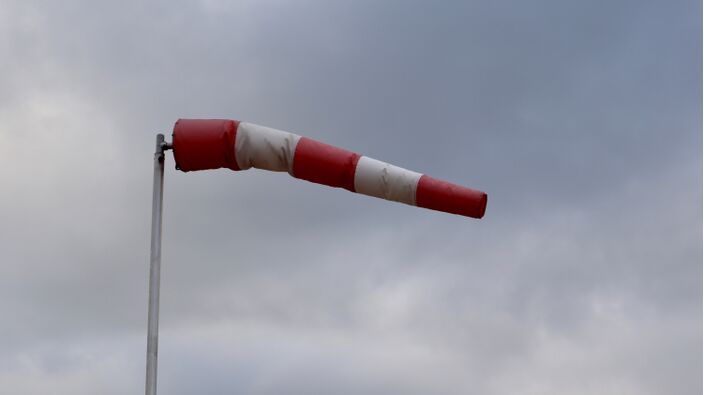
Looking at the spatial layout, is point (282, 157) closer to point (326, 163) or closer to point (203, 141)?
point (326, 163)

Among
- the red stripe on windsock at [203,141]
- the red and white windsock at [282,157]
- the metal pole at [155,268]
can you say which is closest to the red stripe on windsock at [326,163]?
the red and white windsock at [282,157]

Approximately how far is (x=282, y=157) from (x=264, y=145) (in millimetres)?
261

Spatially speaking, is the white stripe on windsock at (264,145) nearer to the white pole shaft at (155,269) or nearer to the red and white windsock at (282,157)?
the red and white windsock at (282,157)

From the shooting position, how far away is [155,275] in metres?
11.9

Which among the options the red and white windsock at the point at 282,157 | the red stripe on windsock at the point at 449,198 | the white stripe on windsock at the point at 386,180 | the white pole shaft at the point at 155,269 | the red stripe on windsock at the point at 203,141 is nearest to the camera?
the red stripe on windsock at the point at 449,198

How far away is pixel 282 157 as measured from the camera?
12227mm

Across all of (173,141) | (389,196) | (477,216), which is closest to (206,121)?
(173,141)

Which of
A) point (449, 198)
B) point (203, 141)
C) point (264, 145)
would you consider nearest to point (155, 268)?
point (203, 141)

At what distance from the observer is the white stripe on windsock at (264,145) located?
1217cm

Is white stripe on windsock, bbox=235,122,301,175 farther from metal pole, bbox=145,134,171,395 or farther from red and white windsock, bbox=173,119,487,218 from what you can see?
metal pole, bbox=145,134,171,395

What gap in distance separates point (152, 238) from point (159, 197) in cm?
50

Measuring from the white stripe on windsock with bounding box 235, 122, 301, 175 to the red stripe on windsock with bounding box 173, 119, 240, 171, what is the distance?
0.31 feet

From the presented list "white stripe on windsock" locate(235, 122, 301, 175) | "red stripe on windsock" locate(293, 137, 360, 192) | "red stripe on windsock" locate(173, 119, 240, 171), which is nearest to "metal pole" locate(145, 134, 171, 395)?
"red stripe on windsock" locate(173, 119, 240, 171)

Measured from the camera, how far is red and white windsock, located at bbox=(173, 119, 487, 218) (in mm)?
11969
